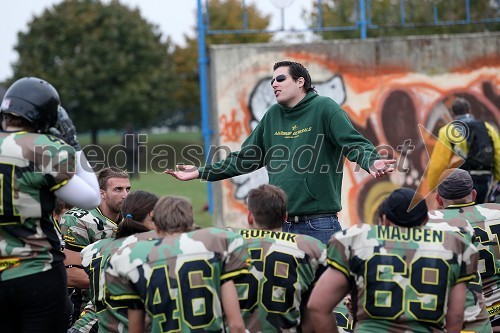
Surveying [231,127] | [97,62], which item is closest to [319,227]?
[231,127]

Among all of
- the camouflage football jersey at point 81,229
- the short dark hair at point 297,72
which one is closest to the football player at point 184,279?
the camouflage football jersey at point 81,229

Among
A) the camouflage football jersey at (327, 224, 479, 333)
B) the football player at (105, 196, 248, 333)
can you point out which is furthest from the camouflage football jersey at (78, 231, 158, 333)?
the camouflage football jersey at (327, 224, 479, 333)

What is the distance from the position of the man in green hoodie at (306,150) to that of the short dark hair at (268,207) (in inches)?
38.6

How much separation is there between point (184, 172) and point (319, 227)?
47.4 inches

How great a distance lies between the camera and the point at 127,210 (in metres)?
5.20

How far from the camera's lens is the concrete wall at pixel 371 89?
12.3 meters

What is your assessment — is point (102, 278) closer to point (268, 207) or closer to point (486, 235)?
point (268, 207)

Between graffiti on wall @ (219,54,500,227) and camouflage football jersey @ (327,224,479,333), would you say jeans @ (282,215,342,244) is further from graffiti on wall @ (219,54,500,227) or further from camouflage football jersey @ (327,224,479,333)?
graffiti on wall @ (219,54,500,227)

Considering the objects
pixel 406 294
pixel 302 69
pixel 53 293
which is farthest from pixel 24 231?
pixel 302 69

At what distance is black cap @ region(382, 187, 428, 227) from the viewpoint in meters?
4.35

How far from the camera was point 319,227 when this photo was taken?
227 inches

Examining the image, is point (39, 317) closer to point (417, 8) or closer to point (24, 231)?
point (24, 231)

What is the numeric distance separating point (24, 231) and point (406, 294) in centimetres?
222

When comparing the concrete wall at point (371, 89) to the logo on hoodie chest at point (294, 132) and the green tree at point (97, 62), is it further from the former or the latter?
the green tree at point (97, 62)
